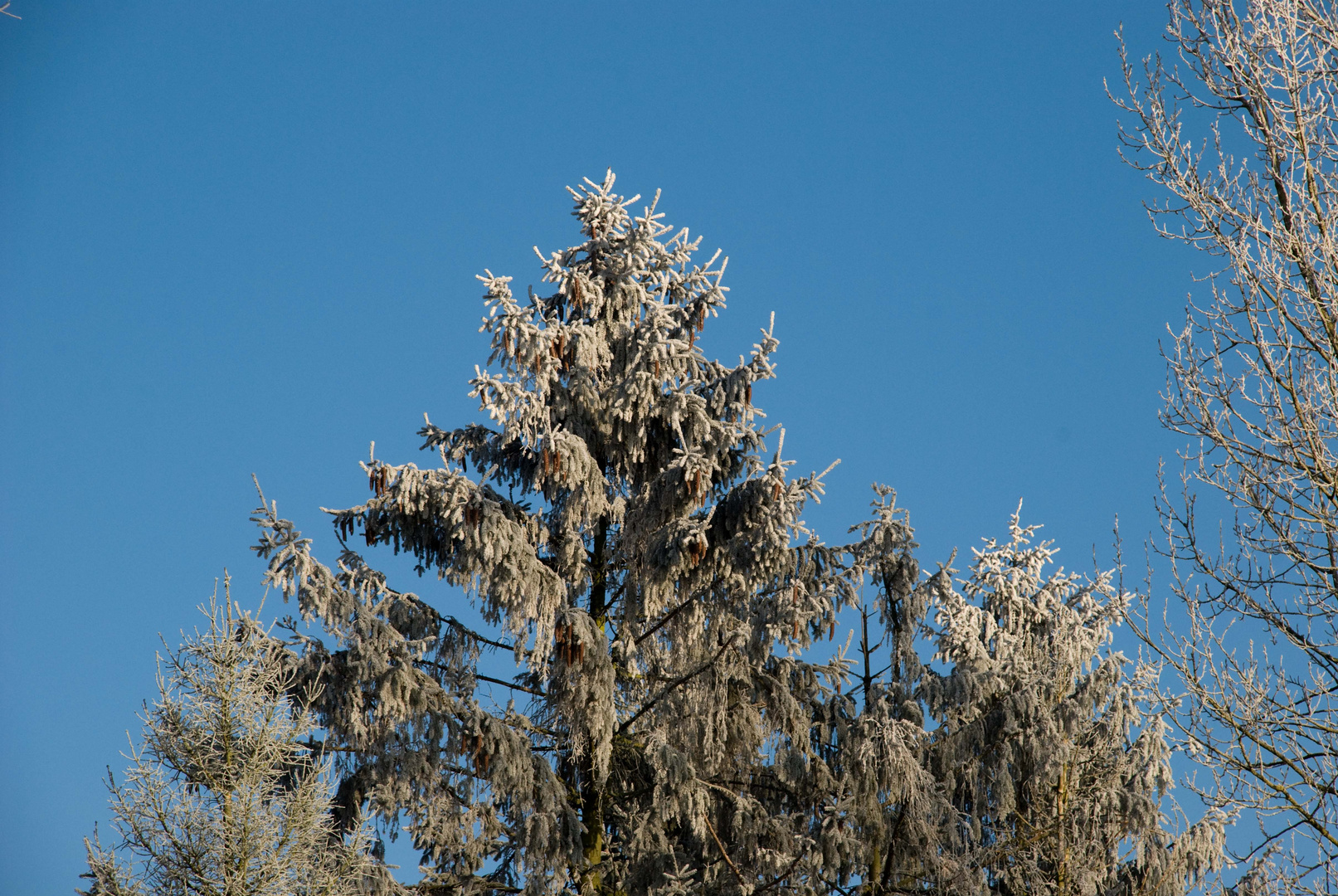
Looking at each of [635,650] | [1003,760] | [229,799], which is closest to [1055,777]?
[1003,760]

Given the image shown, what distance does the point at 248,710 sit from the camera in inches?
440

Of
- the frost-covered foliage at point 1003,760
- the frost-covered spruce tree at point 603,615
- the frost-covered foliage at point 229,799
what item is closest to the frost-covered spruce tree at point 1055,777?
the frost-covered foliage at point 1003,760

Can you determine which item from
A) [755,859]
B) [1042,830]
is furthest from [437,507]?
[1042,830]

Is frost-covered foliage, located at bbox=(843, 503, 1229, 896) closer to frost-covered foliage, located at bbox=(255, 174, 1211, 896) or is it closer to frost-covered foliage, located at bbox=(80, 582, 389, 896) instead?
frost-covered foliage, located at bbox=(255, 174, 1211, 896)

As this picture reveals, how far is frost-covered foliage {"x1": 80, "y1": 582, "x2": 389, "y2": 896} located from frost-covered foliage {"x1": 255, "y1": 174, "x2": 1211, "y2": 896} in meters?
0.52

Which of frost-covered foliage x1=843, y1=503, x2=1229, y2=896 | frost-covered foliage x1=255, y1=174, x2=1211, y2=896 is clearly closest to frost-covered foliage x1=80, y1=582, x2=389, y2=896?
frost-covered foliage x1=255, y1=174, x2=1211, y2=896

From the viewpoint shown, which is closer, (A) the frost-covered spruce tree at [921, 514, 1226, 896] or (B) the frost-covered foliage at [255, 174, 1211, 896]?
(B) the frost-covered foliage at [255, 174, 1211, 896]

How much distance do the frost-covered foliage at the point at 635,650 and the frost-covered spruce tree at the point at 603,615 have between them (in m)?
0.03

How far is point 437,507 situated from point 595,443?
187cm

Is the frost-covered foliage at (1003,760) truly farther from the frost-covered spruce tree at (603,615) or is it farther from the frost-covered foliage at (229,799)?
the frost-covered foliage at (229,799)

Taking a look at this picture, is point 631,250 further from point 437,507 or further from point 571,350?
point 437,507

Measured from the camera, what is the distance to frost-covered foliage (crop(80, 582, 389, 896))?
10.7 m

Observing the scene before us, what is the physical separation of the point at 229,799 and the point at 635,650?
12.8ft

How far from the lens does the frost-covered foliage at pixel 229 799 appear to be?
10711 mm
